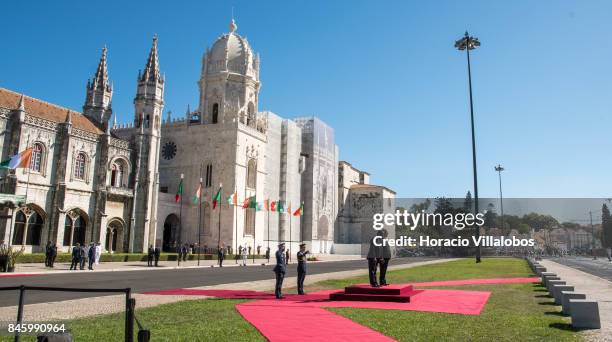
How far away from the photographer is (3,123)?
127 feet

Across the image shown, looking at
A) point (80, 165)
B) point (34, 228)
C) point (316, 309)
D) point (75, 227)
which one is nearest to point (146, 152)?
point (80, 165)

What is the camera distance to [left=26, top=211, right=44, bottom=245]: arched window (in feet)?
132

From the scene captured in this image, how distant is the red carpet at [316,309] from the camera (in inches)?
364

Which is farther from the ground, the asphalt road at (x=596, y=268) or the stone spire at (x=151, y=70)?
the stone spire at (x=151, y=70)

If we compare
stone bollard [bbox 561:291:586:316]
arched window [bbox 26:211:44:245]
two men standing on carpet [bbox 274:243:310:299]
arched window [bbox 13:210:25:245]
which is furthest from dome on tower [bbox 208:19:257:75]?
stone bollard [bbox 561:291:586:316]

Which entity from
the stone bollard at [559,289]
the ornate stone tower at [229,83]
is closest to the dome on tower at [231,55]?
the ornate stone tower at [229,83]

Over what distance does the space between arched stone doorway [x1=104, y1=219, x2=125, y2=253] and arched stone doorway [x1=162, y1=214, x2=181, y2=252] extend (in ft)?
32.3

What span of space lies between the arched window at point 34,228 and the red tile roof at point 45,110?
896 centimetres

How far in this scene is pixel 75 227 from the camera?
1732 inches

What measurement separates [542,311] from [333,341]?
7038 millimetres

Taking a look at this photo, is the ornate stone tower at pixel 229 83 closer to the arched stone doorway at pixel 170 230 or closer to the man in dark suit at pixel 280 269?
the arched stone doorway at pixel 170 230

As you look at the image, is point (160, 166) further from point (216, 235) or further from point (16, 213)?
point (16, 213)

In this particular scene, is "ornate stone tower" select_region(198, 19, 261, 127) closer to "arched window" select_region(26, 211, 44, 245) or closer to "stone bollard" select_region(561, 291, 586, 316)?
"arched window" select_region(26, 211, 44, 245)

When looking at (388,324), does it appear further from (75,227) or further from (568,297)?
(75,227)
